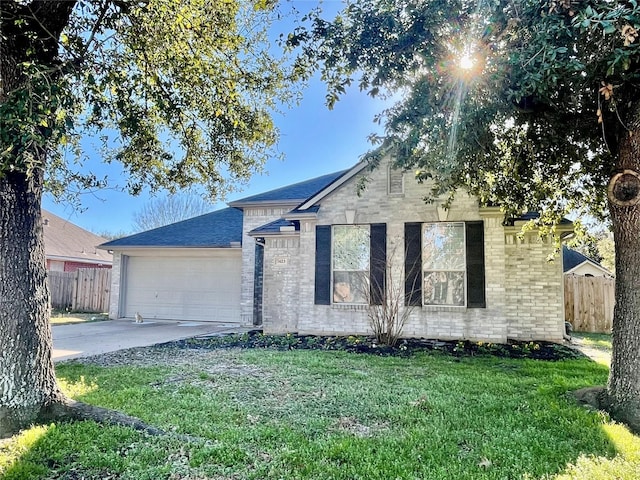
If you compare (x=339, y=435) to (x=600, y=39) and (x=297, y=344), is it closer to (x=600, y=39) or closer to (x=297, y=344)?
(x=600, y=39)

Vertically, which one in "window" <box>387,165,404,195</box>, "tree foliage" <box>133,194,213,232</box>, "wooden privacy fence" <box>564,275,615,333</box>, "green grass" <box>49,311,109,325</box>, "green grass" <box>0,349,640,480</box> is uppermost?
"tree foliage" <box>133,194,213,232</box>

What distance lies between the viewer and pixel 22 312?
4055mm

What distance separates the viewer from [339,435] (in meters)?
4.04

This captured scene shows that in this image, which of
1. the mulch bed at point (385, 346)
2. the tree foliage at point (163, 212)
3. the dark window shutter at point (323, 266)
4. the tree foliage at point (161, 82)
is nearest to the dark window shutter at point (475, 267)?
the mulch bed at point (385, 346)

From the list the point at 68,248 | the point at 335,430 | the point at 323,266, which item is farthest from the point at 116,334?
the point at 68,248

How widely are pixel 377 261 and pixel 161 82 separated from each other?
21.0 feet

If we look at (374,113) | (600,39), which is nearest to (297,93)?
(374,113)

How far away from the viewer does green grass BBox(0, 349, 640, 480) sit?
131 inches

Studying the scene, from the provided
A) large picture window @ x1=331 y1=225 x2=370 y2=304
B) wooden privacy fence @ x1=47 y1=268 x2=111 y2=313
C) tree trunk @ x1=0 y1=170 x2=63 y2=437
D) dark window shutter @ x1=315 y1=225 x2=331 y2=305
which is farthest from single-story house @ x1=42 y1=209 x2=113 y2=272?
tree trunk @ x1=0 y1=170 x2=63 y2=437

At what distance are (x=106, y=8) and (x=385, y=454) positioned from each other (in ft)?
20.9

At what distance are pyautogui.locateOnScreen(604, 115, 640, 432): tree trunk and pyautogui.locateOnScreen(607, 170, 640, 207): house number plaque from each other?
2 cm

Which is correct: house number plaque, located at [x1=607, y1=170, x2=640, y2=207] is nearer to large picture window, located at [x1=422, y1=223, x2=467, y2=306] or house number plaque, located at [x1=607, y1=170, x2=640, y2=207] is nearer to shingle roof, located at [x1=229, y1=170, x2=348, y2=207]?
large picture window, located at [x1=422, y1=223, x2=467, y2=306]

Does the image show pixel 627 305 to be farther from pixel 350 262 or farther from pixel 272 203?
pixel 272 203

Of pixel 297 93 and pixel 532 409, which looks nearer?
pixel 532 409
